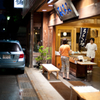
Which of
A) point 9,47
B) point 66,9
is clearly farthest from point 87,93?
point 9,47

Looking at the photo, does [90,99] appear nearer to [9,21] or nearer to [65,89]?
[65,89]

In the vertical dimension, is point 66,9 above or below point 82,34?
above

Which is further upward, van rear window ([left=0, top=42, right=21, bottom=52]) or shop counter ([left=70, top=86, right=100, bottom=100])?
van rear window ([left=0, top=42, right=21, bottom=52])

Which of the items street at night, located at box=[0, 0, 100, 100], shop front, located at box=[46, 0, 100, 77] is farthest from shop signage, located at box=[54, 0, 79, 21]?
shop front, located at box=[46, 0, 100, 77]

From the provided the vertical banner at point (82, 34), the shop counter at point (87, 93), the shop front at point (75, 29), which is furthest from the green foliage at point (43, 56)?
the shop counter at point (87, 93)

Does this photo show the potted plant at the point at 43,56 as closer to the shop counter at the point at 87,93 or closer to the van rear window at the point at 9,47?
the van rear window at the point at 9,47

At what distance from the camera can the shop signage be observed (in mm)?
7438

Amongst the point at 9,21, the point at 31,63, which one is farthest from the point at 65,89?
the point at 9,21

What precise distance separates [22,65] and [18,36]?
→ 21923 mm

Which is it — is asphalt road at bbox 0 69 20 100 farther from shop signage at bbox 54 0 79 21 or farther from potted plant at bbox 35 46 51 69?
potted plant at bbox 35 46 51 69

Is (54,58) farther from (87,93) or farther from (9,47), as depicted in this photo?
(87,93)

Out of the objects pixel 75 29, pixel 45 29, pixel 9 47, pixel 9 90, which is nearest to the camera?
pixel 9 90

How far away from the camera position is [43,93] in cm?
691

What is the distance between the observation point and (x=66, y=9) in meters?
8.01
